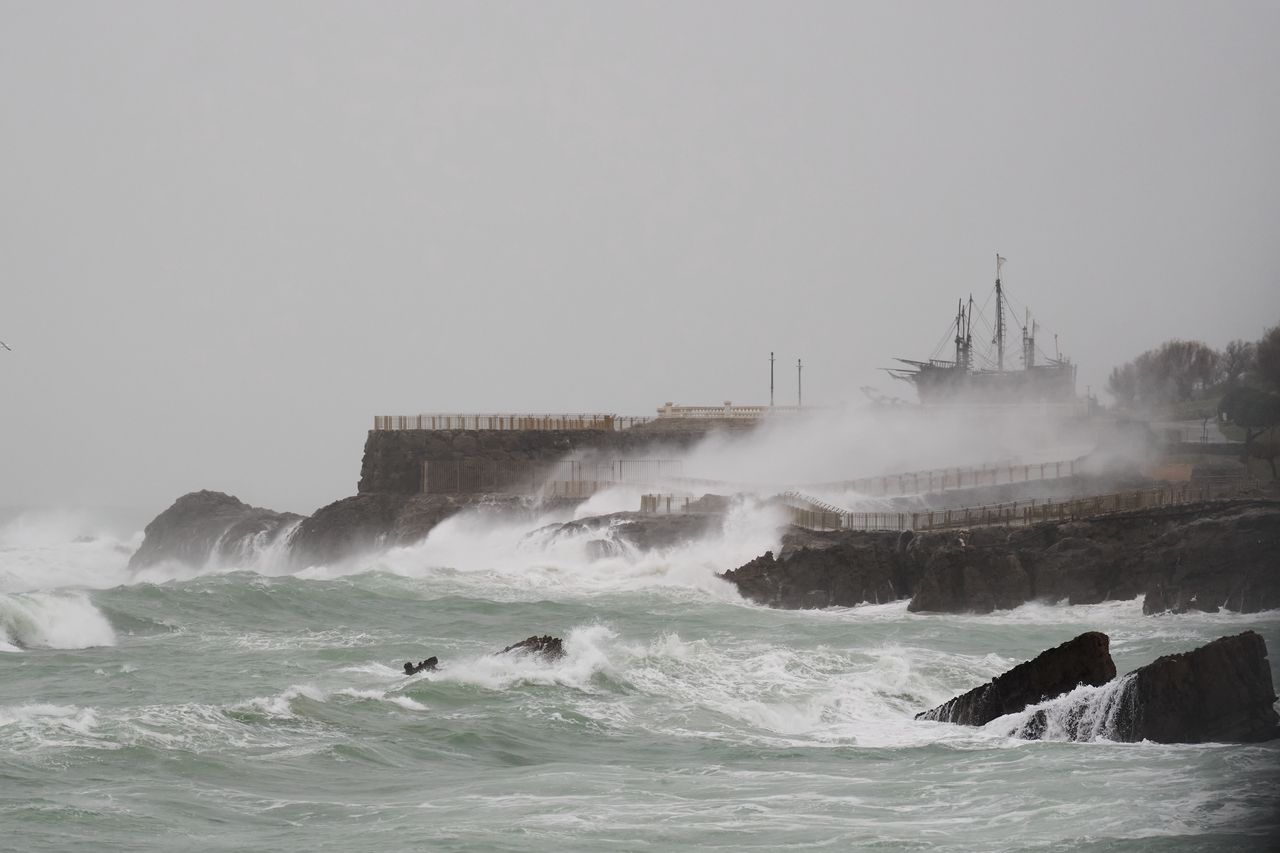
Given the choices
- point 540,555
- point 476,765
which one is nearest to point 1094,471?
point 540,555

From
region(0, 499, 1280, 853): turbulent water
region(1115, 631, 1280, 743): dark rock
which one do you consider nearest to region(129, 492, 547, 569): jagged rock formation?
region(0, 499, 1280, 853): turbulent water

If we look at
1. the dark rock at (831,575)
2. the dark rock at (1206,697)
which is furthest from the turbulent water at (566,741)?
the dark rock at (831,575)

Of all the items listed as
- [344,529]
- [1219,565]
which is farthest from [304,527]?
[1219,565]

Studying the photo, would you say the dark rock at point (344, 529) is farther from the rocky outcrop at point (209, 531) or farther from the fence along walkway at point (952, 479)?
the fence along walkway at point (952, 479)

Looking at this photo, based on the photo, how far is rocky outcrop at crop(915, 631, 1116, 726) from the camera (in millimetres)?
22656

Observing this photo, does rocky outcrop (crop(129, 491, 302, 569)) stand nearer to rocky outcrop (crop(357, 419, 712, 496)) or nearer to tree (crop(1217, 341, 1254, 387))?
rocky outcrop (crop(357, 419, 712, 496))

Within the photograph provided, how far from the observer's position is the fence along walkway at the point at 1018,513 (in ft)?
153

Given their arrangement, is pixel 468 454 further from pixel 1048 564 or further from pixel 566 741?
pixel 566 741

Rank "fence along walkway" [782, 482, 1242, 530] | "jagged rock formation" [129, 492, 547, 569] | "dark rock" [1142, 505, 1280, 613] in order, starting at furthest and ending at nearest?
"jagged rock formation" [129, 492, 547, 569], "fence along walkway" [782, 482, 1242, 530], "dark rock" [1142, 505, 1280, 613]

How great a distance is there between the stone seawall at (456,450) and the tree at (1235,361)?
148 ft

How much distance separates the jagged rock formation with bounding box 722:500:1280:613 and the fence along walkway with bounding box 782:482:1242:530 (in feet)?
3.19

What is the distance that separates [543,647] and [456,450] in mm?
41712

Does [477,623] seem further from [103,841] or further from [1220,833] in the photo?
[1220,833]

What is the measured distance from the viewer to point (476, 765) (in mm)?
20438
